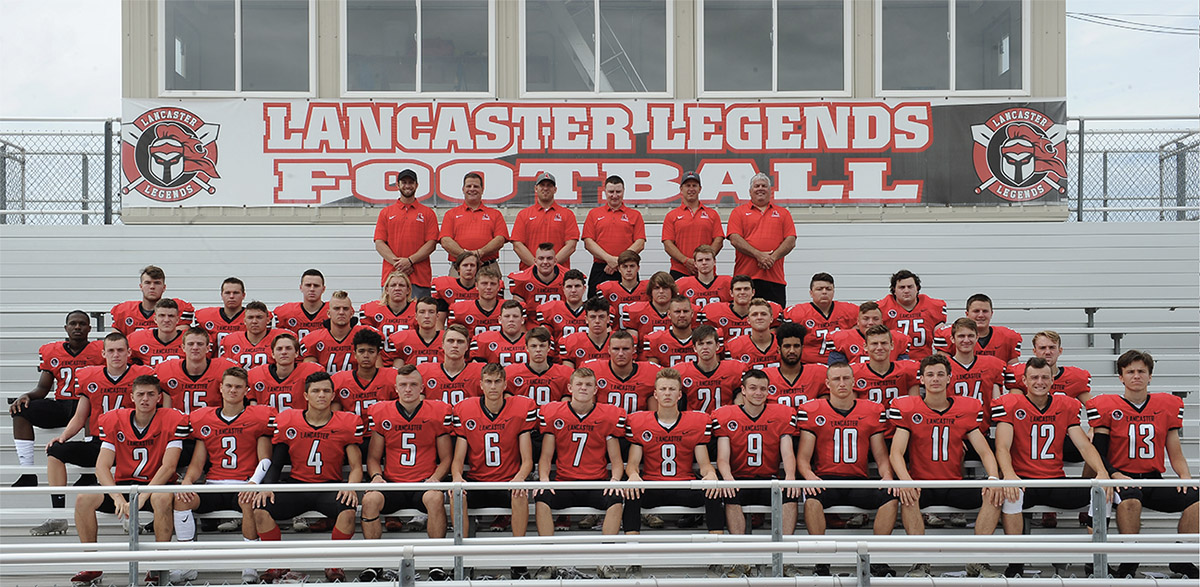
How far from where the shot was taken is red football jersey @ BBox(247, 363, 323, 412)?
21.4 ft

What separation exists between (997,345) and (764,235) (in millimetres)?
2165

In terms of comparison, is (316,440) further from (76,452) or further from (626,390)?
(626,390)

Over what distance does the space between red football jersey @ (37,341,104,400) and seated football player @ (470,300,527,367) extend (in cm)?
274

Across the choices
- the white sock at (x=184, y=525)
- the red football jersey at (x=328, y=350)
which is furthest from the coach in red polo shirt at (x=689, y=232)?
the white sock at (x=184, y=525)

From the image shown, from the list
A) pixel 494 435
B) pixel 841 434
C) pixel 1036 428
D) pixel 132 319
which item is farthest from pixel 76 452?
pixel 1036 428

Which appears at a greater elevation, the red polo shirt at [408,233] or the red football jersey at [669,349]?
the red polo shirt at [408,233]

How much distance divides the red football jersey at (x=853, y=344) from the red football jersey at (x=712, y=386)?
815mm

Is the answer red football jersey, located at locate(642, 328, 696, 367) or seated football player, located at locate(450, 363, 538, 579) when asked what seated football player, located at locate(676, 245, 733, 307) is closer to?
red football jersey, located at locate(642, 328, 696, 367)

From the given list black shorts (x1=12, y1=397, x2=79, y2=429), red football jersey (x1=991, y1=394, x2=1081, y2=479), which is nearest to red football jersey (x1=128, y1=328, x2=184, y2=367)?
black shorts (x1=12, y1=397, x2=79, y2=429)

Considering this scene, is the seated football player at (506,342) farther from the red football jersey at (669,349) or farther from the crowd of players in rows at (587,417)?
the red football jersey at (669,349)

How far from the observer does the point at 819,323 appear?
736cm

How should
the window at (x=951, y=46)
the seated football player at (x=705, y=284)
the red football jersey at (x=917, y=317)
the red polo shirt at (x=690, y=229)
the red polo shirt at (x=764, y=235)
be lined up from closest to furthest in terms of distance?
the red football jersey at (x=917, y=317), the seated football player at (x=705, y=284), the red polo shirt at (x=764, y=235), the red polo shirt at (x=690, y=229), the window at (x=951, y=46)

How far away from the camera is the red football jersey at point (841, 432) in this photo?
596 cm

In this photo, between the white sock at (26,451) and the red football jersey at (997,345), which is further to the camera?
the red football jersey at (997,345)
